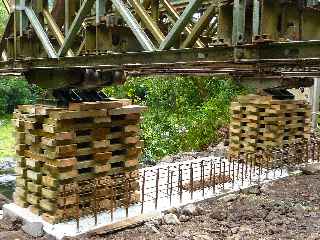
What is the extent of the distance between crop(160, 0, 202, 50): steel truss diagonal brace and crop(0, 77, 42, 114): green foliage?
2912 centimetres

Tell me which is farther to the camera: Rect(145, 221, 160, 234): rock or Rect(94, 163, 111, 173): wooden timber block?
A: Rect(94, 163, 111, 173): wooden timber block

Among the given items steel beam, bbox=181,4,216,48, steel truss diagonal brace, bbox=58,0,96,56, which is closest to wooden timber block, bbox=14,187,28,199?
steel truss diagonal brace, bbox=58,0,96,56

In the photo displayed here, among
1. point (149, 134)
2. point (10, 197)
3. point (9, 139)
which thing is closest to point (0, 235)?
point (10, 197)

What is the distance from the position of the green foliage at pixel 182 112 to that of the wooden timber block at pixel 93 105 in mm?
8000

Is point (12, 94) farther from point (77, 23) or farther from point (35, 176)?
point (77, 23)

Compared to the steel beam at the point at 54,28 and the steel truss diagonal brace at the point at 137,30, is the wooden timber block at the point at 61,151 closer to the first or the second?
the steel beam at the point at 54,28

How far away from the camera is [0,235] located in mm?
6629

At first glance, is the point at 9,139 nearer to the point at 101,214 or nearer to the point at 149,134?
the point at 149,134

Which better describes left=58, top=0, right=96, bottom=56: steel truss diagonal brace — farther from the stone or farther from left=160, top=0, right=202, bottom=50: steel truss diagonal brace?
the stone

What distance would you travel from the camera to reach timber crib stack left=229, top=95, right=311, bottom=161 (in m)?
11.0

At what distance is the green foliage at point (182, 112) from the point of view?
1579 centimetres

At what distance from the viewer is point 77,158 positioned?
7.00 meters

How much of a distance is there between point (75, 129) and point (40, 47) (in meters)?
1.35

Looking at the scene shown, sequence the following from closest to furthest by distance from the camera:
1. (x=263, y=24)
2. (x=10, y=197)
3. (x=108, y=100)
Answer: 1. (x=263, y=24)
2. (x=108, y=100)
3. (x=10, y=197)
